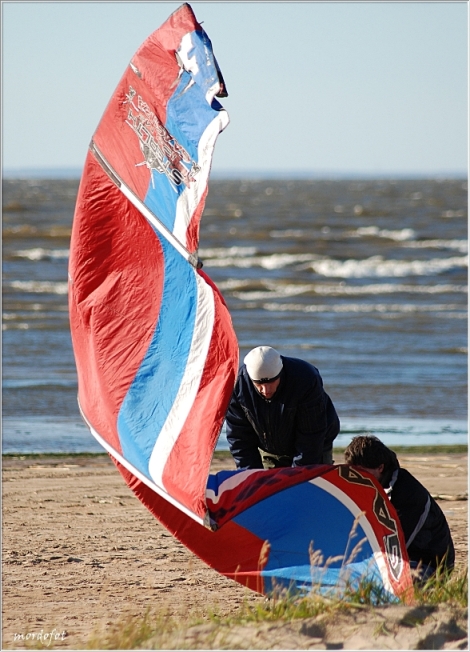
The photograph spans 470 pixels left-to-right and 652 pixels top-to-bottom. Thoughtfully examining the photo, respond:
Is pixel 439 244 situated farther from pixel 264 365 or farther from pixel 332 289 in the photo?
pixel 264 365

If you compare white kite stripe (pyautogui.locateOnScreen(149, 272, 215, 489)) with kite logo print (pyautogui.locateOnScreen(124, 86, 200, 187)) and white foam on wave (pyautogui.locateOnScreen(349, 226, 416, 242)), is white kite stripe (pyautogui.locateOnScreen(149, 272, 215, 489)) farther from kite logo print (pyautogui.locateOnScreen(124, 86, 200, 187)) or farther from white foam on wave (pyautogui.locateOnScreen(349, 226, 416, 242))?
white foam on wave (pyautogui.locateOnScreen(349, 226, 416, 242))

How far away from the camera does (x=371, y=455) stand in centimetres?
513

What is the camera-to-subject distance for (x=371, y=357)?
15.6 meters

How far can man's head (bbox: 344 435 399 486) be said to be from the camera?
5.14 meters

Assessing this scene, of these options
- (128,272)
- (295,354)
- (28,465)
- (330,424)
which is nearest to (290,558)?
(330,424)

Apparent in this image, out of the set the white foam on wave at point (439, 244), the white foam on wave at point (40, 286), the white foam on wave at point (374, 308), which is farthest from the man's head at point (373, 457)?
the white foam on wave at point (439, 244)

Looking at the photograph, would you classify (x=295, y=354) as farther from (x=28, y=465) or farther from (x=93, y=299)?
(x=93, y=299)

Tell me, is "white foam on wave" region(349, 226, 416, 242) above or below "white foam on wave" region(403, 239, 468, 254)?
below

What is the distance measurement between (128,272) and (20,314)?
14598mm

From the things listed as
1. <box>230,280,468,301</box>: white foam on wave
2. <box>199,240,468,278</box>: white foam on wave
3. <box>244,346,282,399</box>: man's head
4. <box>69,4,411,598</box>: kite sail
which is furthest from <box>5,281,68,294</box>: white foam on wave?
<box>244,346,282,399</box>: man's head

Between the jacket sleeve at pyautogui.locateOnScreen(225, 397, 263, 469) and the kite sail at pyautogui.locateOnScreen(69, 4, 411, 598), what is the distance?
0.31m

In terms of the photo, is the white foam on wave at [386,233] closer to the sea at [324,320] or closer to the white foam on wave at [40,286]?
the sea at [324,320]

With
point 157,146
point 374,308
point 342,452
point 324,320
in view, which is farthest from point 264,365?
point 374,308

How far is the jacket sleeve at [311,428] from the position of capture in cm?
539
